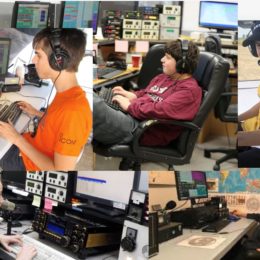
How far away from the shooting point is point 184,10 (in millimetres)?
1874

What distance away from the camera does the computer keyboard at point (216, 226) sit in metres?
2.37

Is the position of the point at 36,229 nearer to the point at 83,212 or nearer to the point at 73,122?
the point at 83,212

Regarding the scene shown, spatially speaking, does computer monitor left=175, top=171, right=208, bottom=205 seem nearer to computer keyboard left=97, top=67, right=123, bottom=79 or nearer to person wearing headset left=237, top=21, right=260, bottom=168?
person wearing headset left=237, top=21, right=260, bottom=168

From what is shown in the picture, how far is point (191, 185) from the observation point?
7.30 feet

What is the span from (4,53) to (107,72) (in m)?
0.48

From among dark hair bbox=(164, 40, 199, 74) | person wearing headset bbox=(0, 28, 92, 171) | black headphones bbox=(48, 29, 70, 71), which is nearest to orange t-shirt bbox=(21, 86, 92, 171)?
person wearing headset bbox=(0, 28, 92, 171)

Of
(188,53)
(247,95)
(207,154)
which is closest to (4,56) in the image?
(188,53)

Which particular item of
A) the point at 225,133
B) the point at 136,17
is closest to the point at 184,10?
the point at 136,17

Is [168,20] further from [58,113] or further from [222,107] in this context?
[58,113]

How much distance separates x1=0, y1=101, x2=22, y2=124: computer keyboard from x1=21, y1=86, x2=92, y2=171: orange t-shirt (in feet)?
0.31

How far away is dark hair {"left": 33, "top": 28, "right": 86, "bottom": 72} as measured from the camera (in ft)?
5.86

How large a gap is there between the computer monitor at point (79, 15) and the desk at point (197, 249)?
120 centimetres

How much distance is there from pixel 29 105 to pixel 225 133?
3.22 ft

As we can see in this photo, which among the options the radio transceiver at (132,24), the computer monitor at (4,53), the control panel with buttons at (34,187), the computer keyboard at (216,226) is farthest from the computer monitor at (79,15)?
the computer keyboard at (216,226)
